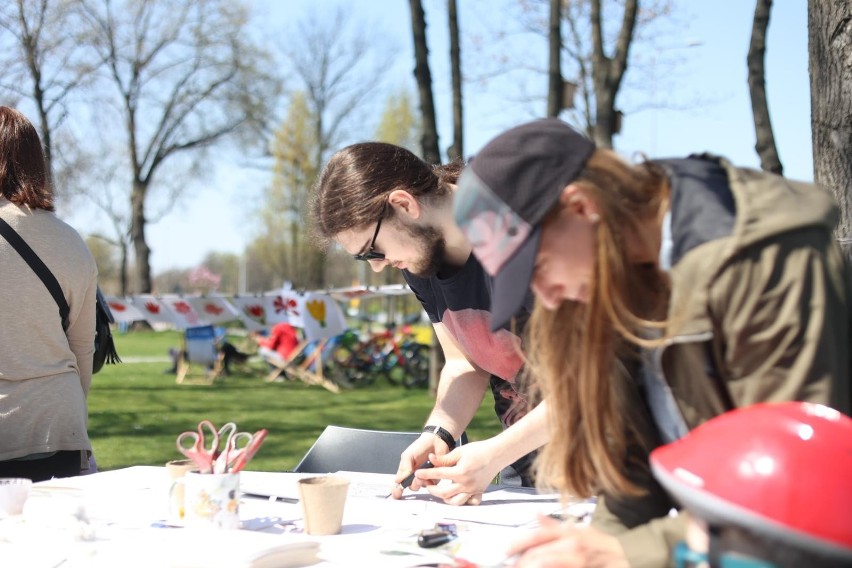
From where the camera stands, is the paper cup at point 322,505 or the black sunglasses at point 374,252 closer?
the paper cup at point 322,505

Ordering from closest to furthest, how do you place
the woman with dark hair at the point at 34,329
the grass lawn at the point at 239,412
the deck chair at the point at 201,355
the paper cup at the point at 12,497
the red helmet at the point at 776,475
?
the red helmet at the point at 776,475 < the paper cup at the point at 12,497 < the woman with dark hair at the point at 34,329 < the grass lawn at the point at 239,412 < the deck chair at the point at 201,355

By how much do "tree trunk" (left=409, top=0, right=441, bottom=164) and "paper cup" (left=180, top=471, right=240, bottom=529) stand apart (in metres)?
7.95

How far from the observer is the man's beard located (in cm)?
252

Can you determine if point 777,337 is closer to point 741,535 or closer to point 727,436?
point 727,436

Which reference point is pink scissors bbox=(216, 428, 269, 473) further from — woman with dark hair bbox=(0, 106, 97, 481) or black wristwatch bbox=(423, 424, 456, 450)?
woman with dark hair bbox=(0, 106, 97, 481)

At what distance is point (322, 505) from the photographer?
75.6 inches

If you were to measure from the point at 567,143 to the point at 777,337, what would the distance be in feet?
1.41

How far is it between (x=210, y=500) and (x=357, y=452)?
3.90ft

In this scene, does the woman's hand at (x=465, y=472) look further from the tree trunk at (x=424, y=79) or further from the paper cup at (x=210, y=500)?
the tree trunk at (x=424, y=79)

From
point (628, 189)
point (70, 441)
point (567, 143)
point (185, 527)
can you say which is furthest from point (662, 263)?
point (70, 441)

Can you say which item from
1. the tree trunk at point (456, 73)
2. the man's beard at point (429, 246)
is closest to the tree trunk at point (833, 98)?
the man's beard at point (429, 246)

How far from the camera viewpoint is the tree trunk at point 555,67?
9.70 meters

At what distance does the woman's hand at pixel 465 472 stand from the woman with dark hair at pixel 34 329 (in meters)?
1.26

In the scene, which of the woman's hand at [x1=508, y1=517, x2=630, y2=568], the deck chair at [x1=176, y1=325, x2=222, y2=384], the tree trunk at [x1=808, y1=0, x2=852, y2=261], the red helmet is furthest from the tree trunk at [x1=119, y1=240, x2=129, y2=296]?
the red helmet
